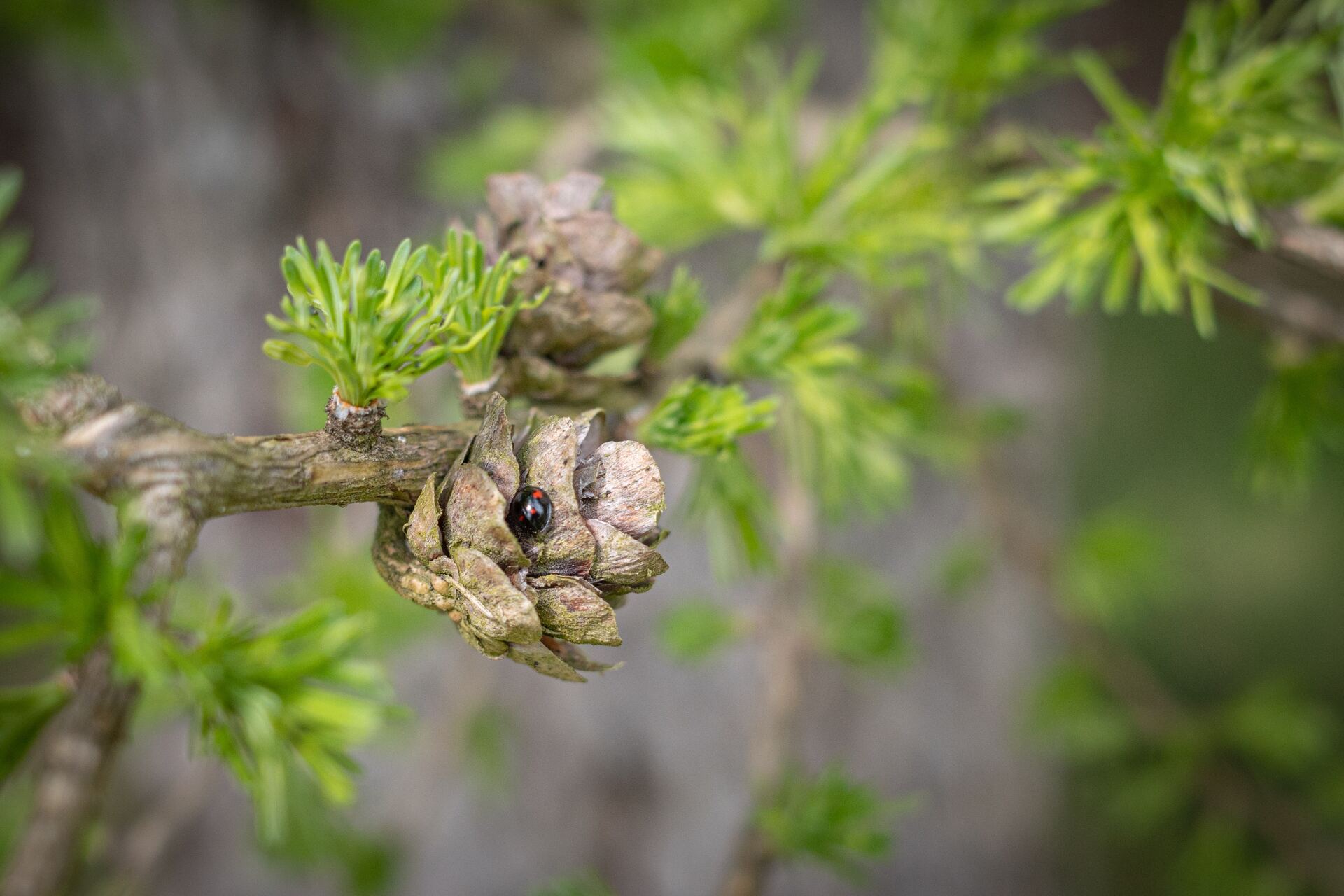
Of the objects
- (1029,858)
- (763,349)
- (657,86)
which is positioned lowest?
(1029,858)

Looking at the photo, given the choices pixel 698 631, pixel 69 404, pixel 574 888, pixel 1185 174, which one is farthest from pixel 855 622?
pixel 69 404

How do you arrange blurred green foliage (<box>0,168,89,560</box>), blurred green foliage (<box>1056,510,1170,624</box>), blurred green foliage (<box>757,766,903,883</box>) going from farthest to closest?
blurred green foliage (<box>1056,510,1170,624</box>) → blurred green foliage (<box>757,766,903,883</box>) → blurred green foliage (<box>0,168,89,560</box>)

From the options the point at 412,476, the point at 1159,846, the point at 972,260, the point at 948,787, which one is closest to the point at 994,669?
the point at 948,787

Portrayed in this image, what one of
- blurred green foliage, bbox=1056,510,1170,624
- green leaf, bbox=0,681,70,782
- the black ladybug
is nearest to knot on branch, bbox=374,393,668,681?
the black ladybug

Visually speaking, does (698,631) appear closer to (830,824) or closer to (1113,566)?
(830,824)

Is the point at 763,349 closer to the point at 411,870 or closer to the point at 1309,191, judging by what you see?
the point at 1309,191

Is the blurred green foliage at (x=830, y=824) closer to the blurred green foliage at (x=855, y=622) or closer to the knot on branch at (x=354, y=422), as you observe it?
the blurred green foliage at (x=855, y=622)

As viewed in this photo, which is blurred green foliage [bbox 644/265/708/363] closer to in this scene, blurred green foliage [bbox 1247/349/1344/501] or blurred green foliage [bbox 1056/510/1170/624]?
blurred green foliage [bbox 1247/349/1344/501]

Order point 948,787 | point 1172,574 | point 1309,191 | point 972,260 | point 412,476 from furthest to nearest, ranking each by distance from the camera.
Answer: point 948,787 → point 1172,574 → point 972,260 → point 1309,191 → point 412,476
